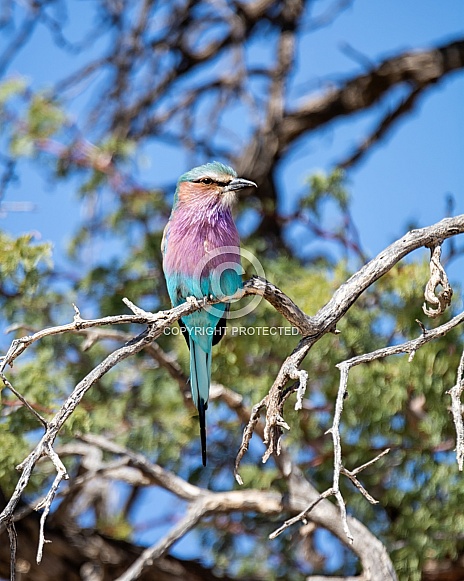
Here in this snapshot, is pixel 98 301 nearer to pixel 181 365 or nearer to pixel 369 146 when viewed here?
pixel 181 365

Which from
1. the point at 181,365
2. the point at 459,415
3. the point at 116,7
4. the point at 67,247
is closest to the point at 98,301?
the point at 67,247

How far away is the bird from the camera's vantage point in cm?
317

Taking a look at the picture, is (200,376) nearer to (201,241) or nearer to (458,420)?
(201,241)

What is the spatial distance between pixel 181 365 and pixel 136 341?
5.51 ft

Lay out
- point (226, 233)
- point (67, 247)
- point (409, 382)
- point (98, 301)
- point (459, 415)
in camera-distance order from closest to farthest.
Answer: point (459, 415), point (226, 233), point (409, 382), point (98, 301), point (67, 247)

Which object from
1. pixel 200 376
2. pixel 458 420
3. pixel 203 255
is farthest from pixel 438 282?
pixel 200 376

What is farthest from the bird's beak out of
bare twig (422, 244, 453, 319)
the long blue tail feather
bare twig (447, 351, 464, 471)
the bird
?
bare twig (447, 351, 464, 471)

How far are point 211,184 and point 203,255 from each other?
351 millimetres

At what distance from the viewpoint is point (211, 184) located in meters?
3.38

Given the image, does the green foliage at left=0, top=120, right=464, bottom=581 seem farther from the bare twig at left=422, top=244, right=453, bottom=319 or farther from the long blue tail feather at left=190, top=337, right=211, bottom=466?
the bare twig at left=422, top=244, right=453, bottom=319

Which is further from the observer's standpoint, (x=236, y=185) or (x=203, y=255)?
(x=236, y=185)

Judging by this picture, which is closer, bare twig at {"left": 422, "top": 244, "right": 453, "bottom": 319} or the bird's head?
bare twig at {"left": 422, "top": 244, "right": 453, "bottom": 319}

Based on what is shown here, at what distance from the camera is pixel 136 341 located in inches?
89.7

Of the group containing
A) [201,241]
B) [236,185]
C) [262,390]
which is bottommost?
[262,390]
